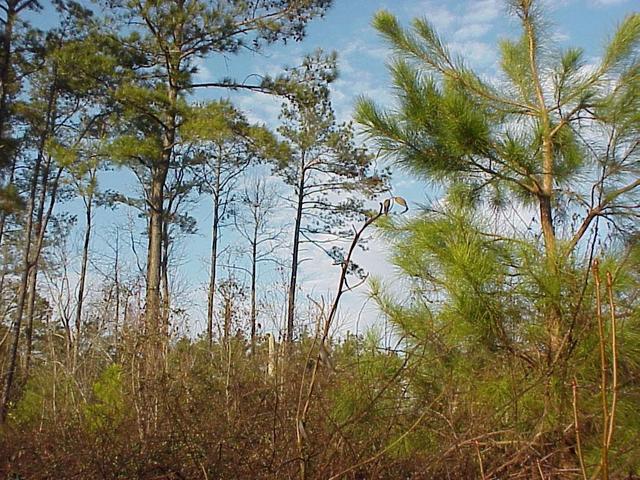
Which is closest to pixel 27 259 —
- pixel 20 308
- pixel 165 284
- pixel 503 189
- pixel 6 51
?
pixel 20 308

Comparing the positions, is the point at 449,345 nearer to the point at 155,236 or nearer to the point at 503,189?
the point at 503,189

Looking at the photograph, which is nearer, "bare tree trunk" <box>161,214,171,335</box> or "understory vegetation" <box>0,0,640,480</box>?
"understory vegetation" <box>0,0,640,480</box>

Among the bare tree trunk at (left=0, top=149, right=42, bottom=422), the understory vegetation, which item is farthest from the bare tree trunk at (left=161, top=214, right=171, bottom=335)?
the bare tree trunk at (left=0, top=149, right=42, bottom=422)

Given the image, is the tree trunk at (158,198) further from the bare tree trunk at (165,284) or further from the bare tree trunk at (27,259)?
the bare tree trunk at (27,259)

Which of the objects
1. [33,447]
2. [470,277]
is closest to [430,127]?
[470,277]

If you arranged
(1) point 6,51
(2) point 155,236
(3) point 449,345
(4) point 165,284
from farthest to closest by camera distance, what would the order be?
(4) point 165,284
(2) point 155,236
(1) point 6,51
(3) point 449,345

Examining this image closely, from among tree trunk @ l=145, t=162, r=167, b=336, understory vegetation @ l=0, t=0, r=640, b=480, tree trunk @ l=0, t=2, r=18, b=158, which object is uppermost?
tree trunk @ l=0, t=2, r=18, b=158

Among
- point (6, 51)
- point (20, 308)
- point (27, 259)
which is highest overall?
point (6, 51)

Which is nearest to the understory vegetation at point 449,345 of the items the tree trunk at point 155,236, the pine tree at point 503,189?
the pine tree at point 503,189

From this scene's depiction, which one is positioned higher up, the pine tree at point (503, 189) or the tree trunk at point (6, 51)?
the tree trunk at point (6, 51)

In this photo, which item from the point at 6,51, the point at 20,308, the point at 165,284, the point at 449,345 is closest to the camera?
the point at 449,345

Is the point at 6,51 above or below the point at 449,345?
above

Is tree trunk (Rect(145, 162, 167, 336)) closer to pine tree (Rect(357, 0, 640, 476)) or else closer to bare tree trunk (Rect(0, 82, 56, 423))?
bare tree trunk (Rect(0, 82, 56, 423))

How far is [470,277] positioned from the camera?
133 inches
